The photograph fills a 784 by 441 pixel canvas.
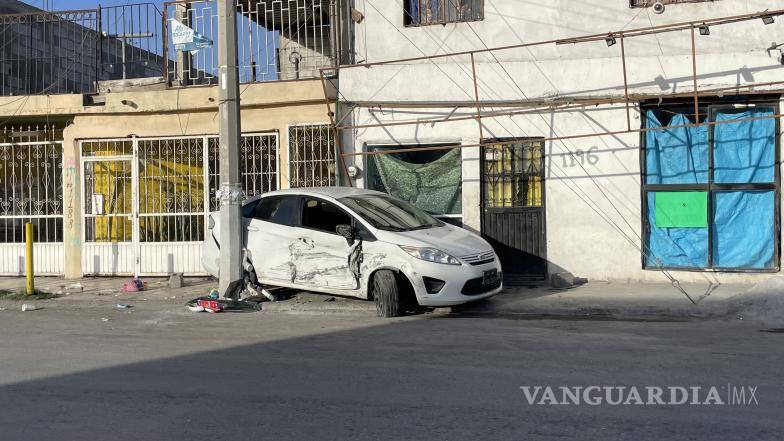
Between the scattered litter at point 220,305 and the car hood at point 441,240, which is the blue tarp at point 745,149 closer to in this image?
the car hood at point 441,240

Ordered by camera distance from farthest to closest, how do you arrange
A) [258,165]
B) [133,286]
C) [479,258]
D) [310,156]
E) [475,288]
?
[258,165] < [310,156] < [133,286] < [479,258] < [475,288]

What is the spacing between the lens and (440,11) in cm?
1307

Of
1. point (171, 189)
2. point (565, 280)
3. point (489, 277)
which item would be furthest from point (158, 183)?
point (565, 280)

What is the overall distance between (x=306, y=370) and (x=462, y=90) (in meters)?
7.23

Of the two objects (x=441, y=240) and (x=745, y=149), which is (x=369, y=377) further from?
(x=745, y=149)

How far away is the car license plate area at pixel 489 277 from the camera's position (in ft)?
31.5

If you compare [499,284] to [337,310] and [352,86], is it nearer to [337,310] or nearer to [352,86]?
[337,310]

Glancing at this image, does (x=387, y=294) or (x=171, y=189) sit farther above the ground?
(x=171, y=189)

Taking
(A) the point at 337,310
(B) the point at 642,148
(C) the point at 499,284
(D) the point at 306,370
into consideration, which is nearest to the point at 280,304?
(A) the point at 337,310

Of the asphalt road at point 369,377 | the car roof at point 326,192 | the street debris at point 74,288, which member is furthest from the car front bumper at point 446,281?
the street debris at point 74,288

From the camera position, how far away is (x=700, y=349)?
7387 millimetres

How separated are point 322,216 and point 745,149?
6593mm

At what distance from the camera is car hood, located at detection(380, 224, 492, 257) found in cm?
944

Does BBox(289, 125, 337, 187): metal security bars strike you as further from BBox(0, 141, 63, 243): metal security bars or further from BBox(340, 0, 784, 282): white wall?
BBox(0, 141, 63, 243): metal security bars
